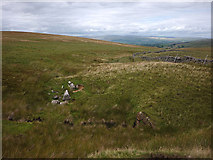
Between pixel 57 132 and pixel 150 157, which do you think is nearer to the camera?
pixel 150 157

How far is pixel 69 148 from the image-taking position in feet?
19.2

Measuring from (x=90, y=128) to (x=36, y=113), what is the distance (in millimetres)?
4520

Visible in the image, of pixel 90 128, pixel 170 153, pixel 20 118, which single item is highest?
pixel 170 153

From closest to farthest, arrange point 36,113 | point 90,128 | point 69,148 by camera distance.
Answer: point 69,148 < point 90,128 < point 36,113

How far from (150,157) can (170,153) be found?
3.10ft

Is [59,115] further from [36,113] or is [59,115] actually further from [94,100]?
[94,100]

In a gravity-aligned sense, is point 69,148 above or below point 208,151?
below

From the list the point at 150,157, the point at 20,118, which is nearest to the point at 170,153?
the point at 150,157

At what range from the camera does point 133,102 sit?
39.4ft

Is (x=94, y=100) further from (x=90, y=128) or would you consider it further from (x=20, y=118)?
(x=20, y=118)

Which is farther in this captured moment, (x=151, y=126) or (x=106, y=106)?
(x=106, y=106)

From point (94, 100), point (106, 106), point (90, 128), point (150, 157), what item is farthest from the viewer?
point (94, 100)

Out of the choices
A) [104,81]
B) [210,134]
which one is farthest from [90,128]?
[104,81]

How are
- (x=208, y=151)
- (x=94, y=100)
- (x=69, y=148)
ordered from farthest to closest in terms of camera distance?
1. (x=94, y=100)
2. (x=69, y=148)
3. (x=208, y=151)
